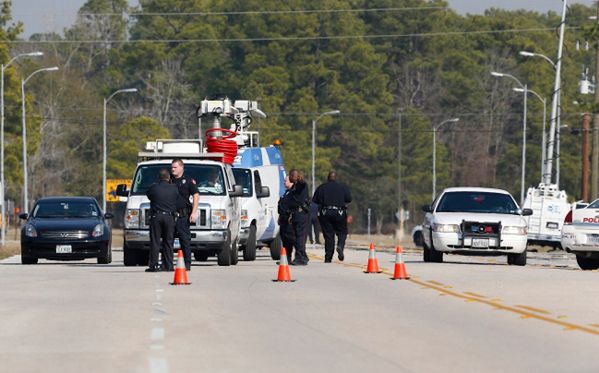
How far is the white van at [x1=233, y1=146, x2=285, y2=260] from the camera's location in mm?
36594

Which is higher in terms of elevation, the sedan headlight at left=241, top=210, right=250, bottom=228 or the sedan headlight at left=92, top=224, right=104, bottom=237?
the sedan headlight at left=241, top=210, right=250, bottom=228

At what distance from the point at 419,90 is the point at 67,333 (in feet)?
362

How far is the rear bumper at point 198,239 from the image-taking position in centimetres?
3247

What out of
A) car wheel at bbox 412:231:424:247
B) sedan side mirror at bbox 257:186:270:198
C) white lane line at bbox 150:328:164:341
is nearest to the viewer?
white lane line at bbox 150:328:164:341

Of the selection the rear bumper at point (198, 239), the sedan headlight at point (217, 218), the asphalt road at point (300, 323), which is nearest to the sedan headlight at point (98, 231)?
the rear bumper at point (198, 239)

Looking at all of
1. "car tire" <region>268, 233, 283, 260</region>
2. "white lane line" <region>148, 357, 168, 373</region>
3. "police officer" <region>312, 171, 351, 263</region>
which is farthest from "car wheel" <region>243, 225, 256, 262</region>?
"white lane line" <region>148, 357, 168, 373</region>

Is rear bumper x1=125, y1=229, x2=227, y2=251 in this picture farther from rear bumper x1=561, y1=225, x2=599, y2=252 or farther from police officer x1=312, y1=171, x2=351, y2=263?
rear bumper x1=561, y1=225, x2=599, y2=252

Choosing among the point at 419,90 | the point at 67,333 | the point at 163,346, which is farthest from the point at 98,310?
the point at 419,90

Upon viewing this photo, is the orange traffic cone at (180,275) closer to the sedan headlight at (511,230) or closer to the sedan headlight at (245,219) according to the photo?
the sedan headlight at (245,219)

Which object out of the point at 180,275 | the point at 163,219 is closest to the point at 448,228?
the point at 163,219

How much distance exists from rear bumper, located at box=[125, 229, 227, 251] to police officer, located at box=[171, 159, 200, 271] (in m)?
2.27

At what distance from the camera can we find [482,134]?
4988 inches

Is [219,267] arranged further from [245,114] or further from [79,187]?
[79,187]

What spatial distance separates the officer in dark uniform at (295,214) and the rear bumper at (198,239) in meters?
1.25
